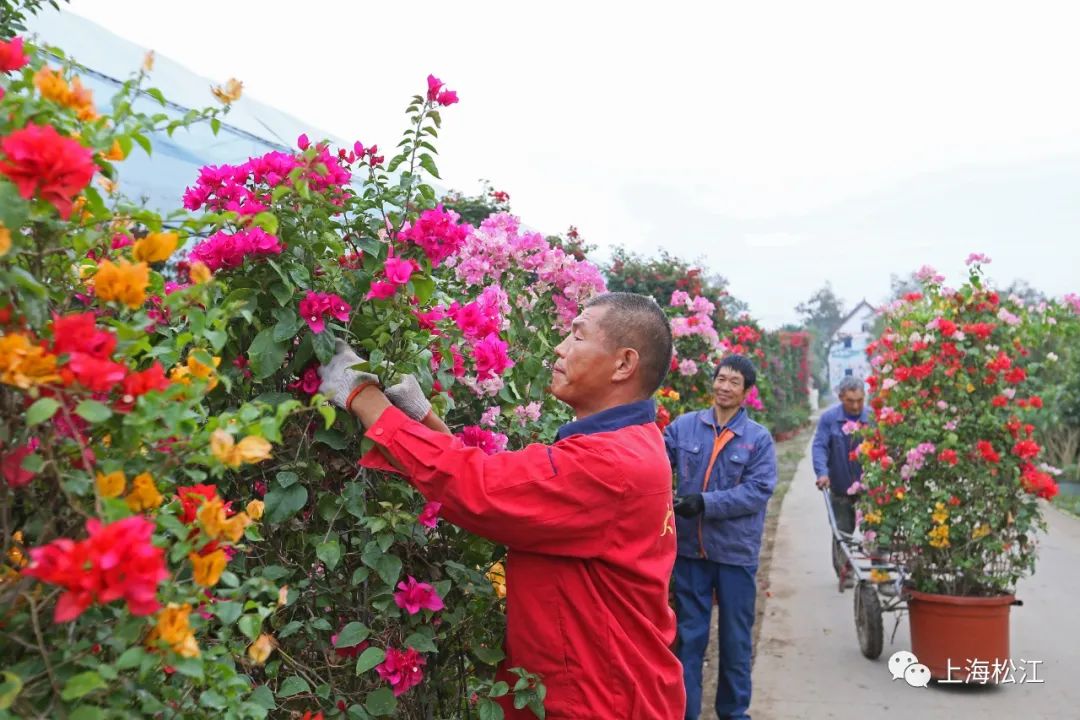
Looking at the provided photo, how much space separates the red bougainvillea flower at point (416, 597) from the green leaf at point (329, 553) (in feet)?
0.57

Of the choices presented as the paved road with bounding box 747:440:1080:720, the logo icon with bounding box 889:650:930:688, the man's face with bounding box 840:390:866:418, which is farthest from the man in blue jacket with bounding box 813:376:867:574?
the logo icon with bounding box 889:650:930:688

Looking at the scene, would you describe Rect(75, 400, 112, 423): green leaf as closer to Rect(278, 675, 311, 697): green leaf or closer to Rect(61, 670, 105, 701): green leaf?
Rect(61, 670, 105, 701): green leaf

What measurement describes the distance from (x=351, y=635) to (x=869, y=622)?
4.84m

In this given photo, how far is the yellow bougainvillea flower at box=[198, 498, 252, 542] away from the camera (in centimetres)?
106

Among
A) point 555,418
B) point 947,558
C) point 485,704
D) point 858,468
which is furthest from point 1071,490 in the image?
point 485,704

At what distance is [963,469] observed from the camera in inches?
207

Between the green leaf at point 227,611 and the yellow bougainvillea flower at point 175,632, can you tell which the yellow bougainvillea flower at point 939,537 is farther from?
the yellow bougainvillea flower at point 175,632

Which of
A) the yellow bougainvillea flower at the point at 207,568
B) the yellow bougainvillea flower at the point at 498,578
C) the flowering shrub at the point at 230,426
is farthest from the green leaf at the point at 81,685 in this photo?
the yellow bougainvillea flower at the point at 498,578

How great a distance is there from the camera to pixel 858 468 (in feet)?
24.5

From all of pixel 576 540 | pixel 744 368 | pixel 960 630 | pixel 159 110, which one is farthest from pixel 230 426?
pixel 159 110

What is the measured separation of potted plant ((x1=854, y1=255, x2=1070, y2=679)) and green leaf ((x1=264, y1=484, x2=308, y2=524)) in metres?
4.39

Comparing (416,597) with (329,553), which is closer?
(329,553)

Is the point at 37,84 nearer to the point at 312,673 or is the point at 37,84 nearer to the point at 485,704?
the point at 312,673

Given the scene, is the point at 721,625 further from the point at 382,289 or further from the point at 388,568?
the point at 382,289
